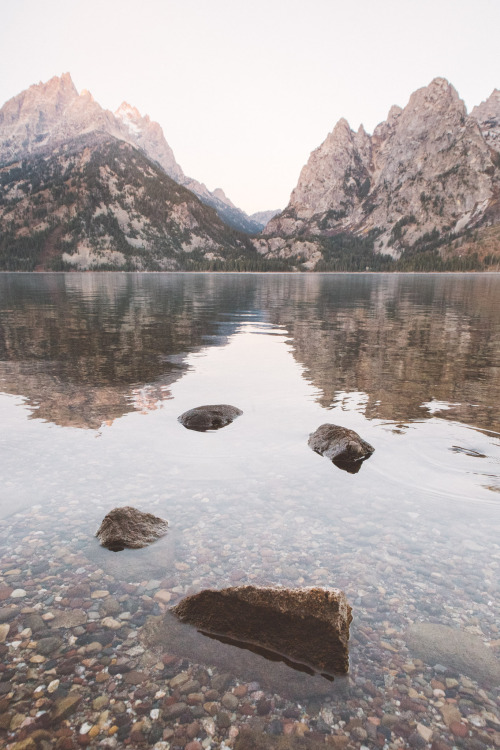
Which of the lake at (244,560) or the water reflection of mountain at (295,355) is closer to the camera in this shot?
the lake at (244,560)

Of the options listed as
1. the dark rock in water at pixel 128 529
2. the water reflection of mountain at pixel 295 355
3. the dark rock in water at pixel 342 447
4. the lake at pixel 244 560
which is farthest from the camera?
the water reflection of mountain at pixel 295 355

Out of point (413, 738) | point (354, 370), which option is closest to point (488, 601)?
A: point (413, 738)

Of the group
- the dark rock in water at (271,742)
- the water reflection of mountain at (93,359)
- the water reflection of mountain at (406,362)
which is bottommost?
the water reflection of mountain at (93,359)

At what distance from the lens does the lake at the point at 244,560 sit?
5.45 metres

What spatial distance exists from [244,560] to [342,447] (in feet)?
20.4

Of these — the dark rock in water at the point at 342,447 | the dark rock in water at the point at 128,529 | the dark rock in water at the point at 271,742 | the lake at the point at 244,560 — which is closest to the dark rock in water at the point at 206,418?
the lake at the point at 244,560

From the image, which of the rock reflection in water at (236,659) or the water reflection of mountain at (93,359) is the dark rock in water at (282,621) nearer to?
the rock reflection in water at (236,659)

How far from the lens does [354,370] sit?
26.5 meters

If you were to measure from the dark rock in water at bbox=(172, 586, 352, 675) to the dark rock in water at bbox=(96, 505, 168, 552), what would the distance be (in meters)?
2.31

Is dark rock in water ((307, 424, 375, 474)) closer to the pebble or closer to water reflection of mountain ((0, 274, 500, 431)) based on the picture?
water reflection of mountain ((0, 274, 500, 431))

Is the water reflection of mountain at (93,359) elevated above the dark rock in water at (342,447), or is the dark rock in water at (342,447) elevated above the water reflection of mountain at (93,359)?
the dark rock in water at (342,447)

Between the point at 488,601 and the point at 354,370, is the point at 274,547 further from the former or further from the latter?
the point at 354,370

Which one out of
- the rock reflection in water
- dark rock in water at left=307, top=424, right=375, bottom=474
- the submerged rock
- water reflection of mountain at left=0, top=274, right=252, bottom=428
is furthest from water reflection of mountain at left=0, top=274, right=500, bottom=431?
the submerged rock

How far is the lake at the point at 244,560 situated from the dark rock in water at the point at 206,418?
0.59 m
